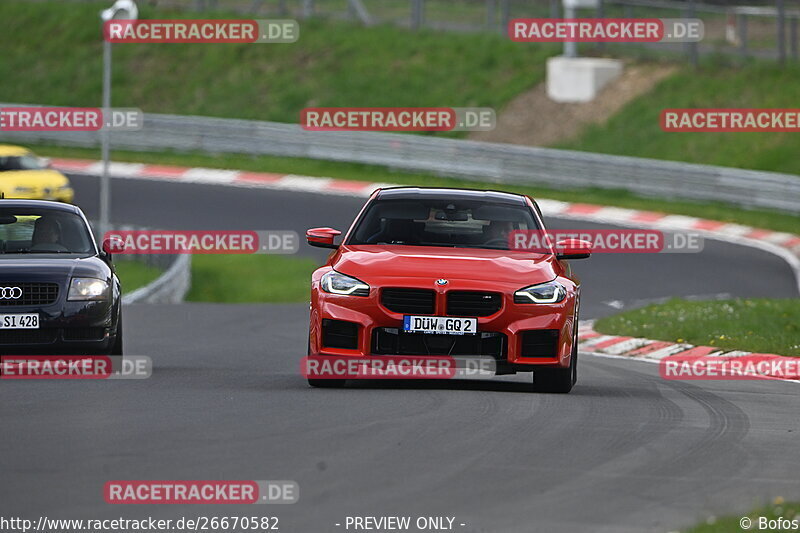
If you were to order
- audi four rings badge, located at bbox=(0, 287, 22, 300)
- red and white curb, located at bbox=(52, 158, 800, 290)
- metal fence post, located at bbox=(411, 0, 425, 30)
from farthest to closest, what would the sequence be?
metal fence post, located at bbox=(411, 0, 425, 30) < red and white curb, located at bbox=(52, 158, 800, 290) < audi four rings badge, located at bbox=(0, 287, 22, 300)

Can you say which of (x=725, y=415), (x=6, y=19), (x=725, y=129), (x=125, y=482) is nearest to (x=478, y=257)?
(x=725, y=415)

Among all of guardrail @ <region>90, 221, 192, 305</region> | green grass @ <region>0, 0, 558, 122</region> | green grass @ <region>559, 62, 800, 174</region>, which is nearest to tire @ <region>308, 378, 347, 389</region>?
guardrail @ <region>90, 221, 192, 305</region>

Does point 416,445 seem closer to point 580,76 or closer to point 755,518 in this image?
point 755,518

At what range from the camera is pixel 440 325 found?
10.8m

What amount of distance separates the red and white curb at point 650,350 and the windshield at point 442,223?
321 centimetres

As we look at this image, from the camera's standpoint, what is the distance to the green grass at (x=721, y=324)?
1579 centimetres

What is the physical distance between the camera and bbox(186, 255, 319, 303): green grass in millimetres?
24719

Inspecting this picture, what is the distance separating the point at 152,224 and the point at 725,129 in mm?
12692

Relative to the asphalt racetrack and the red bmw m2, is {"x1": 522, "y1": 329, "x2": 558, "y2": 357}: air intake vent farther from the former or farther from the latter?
the asphalt racetrack

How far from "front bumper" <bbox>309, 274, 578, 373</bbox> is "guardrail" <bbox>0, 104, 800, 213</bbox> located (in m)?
19.7

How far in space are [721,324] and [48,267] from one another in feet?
25.7

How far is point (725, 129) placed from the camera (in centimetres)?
3431

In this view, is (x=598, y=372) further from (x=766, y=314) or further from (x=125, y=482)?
(x=125, y=482)

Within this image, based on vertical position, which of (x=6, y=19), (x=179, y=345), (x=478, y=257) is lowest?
(x=179, y=345)
